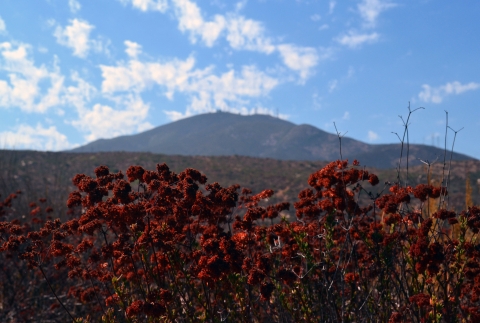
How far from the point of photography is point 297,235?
4.20 m

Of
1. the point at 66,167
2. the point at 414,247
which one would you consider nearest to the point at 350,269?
the point at 414,247

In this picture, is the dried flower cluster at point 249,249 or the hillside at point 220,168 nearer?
the dried flower cluster at point 249,249

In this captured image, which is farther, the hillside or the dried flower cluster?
the hillside

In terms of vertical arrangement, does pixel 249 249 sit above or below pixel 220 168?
below

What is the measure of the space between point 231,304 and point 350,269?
2104 mm

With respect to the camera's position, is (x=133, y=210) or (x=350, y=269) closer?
(x=133, y=210)

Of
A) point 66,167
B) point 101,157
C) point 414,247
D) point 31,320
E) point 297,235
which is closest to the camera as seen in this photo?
point 414,247

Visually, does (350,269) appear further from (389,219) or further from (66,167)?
(66,167)

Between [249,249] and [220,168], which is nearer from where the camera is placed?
[249,249]

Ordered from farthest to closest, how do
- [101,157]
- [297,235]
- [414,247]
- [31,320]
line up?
1. [101,157]
2. [31,320]
3. [297,235]
4. [414,247]

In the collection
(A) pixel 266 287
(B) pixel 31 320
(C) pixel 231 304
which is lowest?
(B) pixel 31 320

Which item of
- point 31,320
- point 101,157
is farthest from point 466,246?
point 101,157

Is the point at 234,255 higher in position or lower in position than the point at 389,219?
lower

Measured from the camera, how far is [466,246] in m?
3.78
